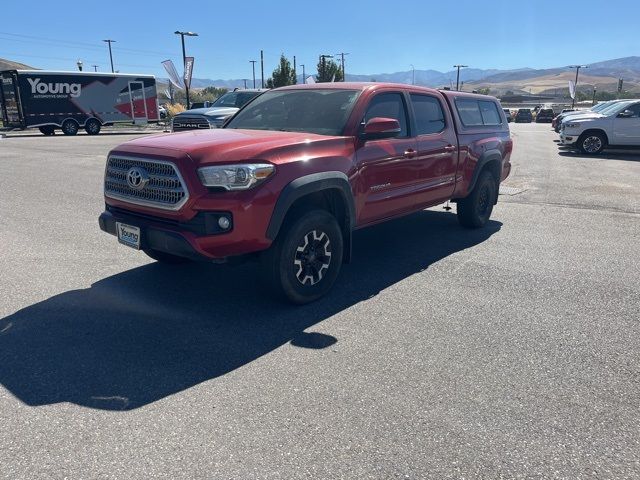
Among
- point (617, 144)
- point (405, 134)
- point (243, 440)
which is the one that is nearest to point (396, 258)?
point (405, 134)

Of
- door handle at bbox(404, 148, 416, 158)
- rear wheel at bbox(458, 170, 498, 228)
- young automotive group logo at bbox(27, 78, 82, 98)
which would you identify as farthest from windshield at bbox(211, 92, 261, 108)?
young automotive group logo at bbox(27, 78, 82, 98)

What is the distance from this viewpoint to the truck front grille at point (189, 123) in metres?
14.1

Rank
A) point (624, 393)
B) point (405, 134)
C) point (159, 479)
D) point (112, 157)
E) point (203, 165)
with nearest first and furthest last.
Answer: point (159, 479)
point (624, 393)
point (203, 165)
point (112, 157)
point (405, 134)

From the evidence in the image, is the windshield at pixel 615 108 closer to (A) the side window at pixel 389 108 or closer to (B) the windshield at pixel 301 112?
(A) the side window at pixel 389 108

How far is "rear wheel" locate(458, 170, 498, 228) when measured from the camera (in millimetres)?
7070

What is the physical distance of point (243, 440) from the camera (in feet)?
8.83

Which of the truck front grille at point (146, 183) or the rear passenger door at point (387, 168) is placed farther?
the rear passenger door at point (387, 168)

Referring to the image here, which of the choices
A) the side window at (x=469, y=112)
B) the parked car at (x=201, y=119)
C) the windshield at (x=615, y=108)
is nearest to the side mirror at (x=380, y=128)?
the side window at (x=469, y=112)

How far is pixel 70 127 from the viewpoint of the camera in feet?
90.7

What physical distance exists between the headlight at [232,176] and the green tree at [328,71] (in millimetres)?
48814

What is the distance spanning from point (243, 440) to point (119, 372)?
112cm

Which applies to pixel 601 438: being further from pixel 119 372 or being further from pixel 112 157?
pixel 112 157

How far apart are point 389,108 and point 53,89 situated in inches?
1047

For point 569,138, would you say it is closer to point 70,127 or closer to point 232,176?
point 232,176
